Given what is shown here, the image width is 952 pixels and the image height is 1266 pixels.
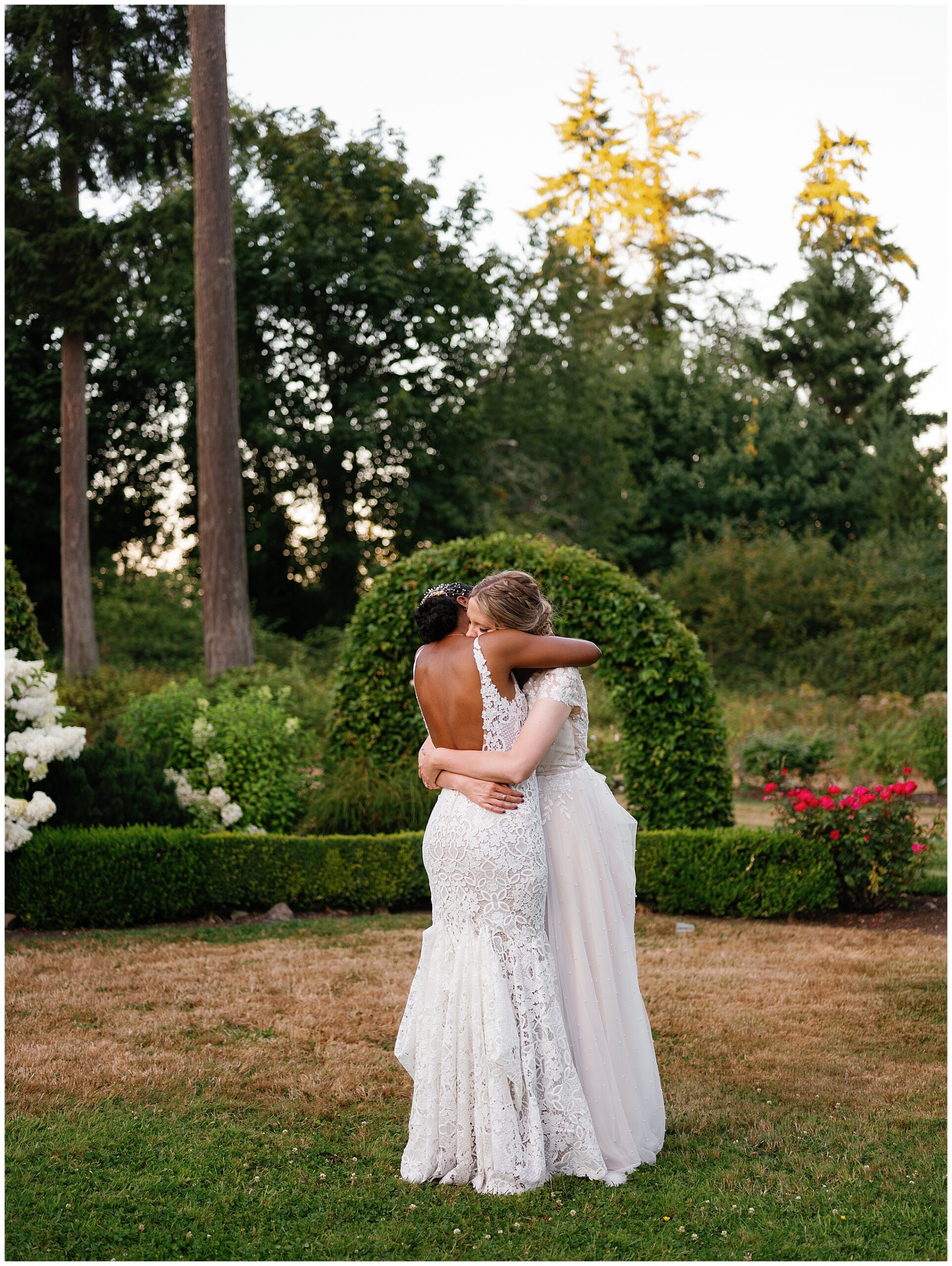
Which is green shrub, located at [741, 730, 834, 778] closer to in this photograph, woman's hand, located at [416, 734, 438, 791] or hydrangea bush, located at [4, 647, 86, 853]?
hydrangea bush, located at [4, 647, 86, 853]

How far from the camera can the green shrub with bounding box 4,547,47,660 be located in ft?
26.3

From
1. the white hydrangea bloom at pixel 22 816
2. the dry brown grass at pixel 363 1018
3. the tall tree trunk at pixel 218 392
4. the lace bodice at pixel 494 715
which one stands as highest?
the tall tree trunk at pixel 218 392

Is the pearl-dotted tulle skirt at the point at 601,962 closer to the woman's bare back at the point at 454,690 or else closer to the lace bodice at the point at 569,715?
the lace bodice at the point at 569,715

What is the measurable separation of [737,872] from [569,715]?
4.57 metres

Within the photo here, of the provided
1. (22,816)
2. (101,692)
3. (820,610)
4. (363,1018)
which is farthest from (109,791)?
(820,610)

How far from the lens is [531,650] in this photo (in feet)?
11.9

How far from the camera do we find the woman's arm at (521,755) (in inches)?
141

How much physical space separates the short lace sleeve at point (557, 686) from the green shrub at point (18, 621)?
18.0 feet

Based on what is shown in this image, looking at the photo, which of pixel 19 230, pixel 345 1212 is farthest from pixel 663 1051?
pixel 19 230

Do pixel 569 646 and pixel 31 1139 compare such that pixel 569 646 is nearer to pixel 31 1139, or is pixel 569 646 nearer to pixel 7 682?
pixel 31 1139

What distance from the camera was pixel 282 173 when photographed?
19281mm

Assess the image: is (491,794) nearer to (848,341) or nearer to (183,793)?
(183,793)

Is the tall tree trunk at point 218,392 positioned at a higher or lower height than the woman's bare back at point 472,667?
higher

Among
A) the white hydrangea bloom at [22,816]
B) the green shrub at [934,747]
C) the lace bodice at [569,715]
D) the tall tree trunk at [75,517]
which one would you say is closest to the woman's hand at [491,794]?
the lace bodice at [569,715]
